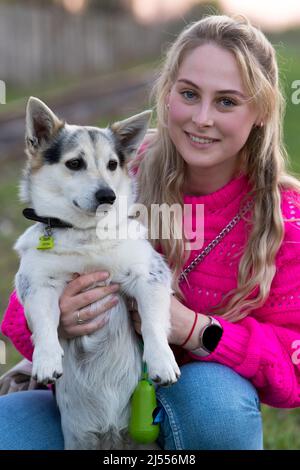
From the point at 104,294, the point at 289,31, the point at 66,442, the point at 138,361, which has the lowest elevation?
the point at 66,442

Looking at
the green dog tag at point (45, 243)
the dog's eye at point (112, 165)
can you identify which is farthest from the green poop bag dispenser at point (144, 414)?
the dog's eye at point (112, 165)

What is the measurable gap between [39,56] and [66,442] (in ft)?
56.7

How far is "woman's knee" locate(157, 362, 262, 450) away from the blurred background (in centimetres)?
80

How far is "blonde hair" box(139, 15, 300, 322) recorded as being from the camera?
2688 millimetres

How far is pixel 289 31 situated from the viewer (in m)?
35.1

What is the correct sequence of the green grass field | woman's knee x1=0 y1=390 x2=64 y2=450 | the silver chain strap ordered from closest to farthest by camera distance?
woman's knee x1=0 y1=390 x2=64 y2=450, the silver chain strap, the green grass field


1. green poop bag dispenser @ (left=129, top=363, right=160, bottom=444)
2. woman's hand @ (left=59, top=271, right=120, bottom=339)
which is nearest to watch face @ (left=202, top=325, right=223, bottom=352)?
green poop bag dispenser @ (left=129, top=363, right=160, bottom=444)

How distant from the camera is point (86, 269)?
2576mm

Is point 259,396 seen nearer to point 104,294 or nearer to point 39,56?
point 104,294

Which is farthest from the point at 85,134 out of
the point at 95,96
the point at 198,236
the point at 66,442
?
the point at 95,96

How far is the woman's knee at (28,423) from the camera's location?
105 inches

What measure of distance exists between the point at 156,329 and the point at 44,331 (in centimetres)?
39

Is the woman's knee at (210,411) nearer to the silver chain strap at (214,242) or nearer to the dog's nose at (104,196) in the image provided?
the silver chain strap at (214,242)

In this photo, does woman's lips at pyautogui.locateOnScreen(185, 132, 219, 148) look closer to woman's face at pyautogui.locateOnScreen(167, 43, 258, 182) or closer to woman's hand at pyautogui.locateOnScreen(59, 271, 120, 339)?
woman's face at pyautogui.locateOnScreen(167, 43, 258, 182)
